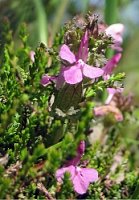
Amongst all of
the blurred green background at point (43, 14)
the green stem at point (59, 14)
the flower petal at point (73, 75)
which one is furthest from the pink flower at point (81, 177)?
the green stem at point (59, 14)

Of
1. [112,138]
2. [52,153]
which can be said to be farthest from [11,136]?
[112,138]

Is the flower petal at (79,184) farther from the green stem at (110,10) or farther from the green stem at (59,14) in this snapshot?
the green stem at (59,14)

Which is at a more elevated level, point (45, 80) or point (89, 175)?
point (45, 80)

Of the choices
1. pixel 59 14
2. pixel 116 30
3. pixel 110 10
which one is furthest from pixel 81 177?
pixel 59 14

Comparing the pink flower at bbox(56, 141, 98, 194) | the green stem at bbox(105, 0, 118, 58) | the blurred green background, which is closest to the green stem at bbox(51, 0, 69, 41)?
the blurred green background

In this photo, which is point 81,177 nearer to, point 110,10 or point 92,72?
point 92,72

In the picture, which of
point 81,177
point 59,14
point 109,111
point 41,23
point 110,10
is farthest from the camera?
point 59,14

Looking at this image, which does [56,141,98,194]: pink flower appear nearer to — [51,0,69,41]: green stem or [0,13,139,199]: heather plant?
[0,13,139,199]: heather plant
